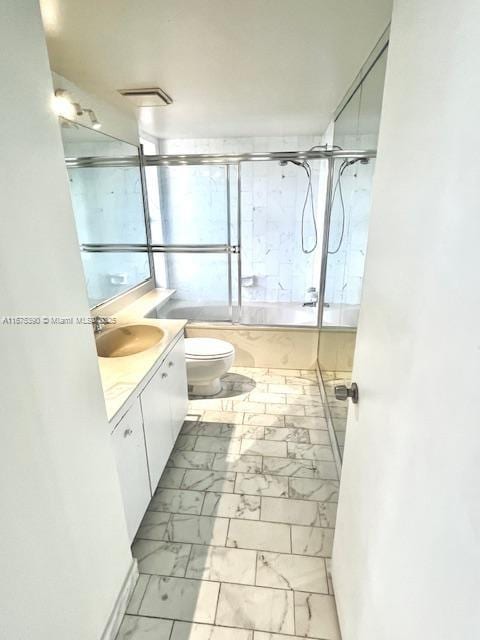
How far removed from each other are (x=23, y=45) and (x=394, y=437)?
1.21 metres

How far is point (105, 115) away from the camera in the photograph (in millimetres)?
2316

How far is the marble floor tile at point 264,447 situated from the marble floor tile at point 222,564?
0.68m

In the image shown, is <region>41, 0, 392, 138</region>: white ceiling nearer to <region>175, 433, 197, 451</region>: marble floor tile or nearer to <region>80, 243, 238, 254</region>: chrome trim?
<region>80, 243, 238, 254</region>: chrome trim

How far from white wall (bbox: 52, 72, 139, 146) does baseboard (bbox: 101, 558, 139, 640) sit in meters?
2.38

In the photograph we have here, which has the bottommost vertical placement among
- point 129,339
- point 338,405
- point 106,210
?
point 338,405

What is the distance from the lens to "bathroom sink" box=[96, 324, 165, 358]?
2.02 metres

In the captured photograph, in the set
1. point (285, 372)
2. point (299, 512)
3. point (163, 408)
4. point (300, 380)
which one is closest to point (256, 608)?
point (299, 512)

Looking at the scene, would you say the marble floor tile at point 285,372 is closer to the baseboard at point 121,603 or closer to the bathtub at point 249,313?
the bathtub at point 249,313

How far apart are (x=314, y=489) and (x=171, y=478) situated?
864 millimetres

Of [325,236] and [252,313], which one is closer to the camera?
[325,236]

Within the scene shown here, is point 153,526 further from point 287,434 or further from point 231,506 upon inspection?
point 287,434

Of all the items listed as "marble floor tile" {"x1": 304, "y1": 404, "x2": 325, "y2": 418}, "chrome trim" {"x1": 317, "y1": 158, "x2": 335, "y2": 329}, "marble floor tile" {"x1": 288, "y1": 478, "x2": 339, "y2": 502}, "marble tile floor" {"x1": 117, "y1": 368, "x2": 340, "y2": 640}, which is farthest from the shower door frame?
"marble floor tile" {"x1": 288, "y1": 478, "x2": 339, "y2": 502}

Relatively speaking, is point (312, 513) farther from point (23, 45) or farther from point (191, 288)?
point (191, 288)

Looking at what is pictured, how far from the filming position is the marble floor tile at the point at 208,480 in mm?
1950
